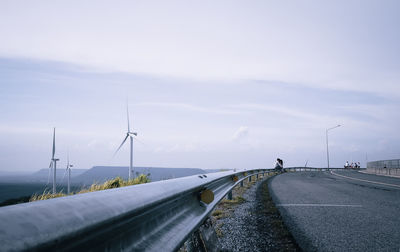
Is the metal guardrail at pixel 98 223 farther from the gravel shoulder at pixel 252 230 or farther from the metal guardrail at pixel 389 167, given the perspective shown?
the metal guardrail at pixel 389 167

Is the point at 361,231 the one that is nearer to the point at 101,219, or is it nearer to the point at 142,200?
the point at 142,200

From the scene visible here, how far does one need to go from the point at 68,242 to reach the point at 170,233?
1.38 m

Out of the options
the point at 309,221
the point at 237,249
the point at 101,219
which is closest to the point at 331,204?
the point at 309,221

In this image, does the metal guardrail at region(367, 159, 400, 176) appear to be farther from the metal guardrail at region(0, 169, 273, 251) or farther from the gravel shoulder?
the metal guardrail at region(0, 169, 273, 251)

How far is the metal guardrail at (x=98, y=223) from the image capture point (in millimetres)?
1011

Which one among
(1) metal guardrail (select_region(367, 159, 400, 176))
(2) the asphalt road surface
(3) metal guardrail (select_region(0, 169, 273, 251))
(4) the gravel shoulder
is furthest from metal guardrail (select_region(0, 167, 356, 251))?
(1) metal guardrail (select_region(367, 159, 400, 176))

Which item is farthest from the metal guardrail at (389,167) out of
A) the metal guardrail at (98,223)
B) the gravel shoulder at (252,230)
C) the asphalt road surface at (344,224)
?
the metal guardrail at (98,223)

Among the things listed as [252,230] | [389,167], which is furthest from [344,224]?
[389,167]

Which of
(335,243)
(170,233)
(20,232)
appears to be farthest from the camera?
(335,243)

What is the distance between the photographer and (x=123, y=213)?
1576 millimetres

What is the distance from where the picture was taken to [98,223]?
1332 mm

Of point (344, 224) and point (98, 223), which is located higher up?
point (98, 223)

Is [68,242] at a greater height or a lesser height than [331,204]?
greater

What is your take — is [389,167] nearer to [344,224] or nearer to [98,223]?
[344,224]
